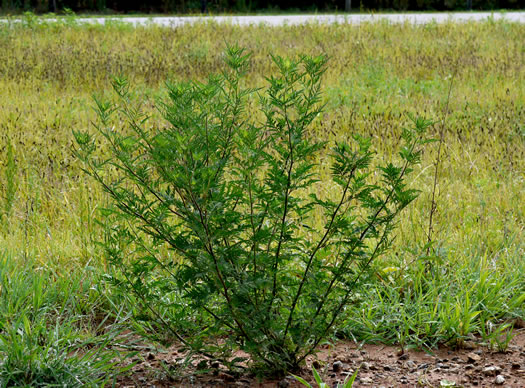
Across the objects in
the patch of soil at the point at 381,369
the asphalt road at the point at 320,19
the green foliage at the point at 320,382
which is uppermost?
the asphalt road at the point at 320,19

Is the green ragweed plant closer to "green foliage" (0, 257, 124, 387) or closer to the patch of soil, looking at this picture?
the patch of soil

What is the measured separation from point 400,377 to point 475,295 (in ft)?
2.09

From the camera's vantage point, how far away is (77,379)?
7.18 feet

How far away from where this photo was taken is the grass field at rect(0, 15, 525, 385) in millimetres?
2717

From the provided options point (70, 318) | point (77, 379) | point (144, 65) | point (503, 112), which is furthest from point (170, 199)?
point (144, 65)

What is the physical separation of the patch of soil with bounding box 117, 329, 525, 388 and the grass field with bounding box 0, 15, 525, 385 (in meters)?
0.08

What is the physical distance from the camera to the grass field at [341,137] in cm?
272

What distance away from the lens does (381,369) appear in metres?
2.47

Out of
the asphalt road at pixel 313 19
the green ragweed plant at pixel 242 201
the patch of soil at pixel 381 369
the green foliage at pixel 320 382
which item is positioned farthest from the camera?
the asphalt road at pixel 313 19

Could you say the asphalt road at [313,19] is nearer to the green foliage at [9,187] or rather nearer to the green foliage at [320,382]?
the green foliage at [9,187]

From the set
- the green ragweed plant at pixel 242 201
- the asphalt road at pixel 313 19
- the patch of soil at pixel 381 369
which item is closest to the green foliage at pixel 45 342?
the patch of soil at pixel 381 369

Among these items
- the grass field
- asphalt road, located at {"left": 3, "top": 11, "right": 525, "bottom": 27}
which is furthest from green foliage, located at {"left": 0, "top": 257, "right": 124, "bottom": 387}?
asphalt road, located at {"left": 3, "top": 11, "right": 525, "bottom": 27}

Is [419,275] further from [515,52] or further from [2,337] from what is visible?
[515,52]

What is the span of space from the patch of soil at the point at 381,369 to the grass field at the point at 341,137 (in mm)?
76
